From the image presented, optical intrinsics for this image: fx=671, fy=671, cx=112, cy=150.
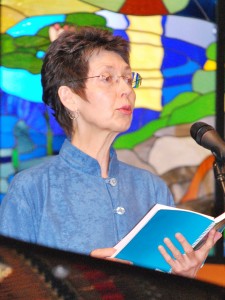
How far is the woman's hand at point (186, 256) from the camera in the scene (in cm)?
163

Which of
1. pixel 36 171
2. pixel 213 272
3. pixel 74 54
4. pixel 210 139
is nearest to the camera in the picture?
pixel 210 139

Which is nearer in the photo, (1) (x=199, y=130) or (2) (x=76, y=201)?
(1) (x=199, y=130)

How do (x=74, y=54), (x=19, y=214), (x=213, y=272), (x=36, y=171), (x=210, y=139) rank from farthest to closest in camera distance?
(x=213, y=272) < (x=74, y=54) < (x=36, y=171) < (x=19, y=214) < (x=210, y=139)

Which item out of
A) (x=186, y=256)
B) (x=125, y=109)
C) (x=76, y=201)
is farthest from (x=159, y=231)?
(x=125, y=109)

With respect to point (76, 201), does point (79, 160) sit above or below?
above

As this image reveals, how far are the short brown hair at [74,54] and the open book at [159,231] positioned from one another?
1.70 feet

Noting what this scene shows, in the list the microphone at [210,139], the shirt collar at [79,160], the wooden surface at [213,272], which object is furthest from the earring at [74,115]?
the wooden surface at [213,272]

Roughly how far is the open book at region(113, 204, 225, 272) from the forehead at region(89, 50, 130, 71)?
54cm

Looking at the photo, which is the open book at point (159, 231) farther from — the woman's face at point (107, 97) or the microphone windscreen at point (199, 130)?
the woman's face at point (107, 97)

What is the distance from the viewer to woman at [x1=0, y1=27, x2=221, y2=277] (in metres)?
1.76

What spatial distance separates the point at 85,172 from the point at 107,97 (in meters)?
0.22

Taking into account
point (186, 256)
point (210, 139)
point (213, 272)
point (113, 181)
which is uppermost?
point (210, 139)

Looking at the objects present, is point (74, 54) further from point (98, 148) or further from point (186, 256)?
point (186, 256)

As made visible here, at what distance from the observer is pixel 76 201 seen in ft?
6.05
